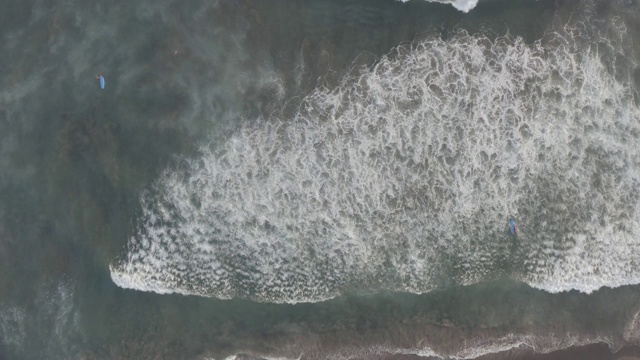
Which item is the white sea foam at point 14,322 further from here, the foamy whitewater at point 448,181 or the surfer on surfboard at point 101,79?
the surfer on surfboard at point 101,79

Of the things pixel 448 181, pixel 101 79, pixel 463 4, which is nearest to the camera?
pixel 448 181

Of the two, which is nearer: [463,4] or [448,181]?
[448,181]

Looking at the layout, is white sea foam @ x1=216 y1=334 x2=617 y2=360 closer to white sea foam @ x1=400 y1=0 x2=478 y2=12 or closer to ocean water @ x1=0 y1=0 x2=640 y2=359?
ocean water @ x1=0 y1=0 x2=640 y2=359

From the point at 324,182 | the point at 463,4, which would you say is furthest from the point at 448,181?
the point at 463,4

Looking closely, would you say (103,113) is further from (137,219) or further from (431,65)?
(431,65)

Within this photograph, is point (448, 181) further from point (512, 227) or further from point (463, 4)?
point (463, 4)

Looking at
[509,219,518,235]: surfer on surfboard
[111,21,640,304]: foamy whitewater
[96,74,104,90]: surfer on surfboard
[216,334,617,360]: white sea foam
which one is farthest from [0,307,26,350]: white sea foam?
[509,219,518,235]: surfer on surfboard

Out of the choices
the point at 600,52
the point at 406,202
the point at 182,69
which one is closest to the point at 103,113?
A: the point at 182,69
